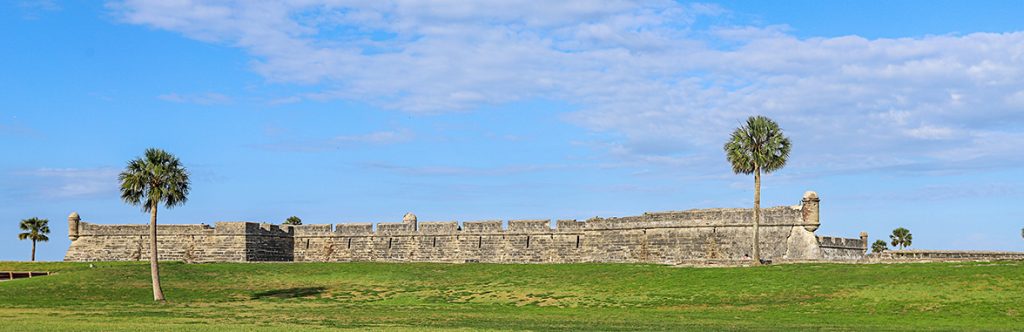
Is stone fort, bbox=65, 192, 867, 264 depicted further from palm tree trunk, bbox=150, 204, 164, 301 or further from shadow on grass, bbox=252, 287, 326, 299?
palm tree trunk, bbox=150, 204, 164, 301

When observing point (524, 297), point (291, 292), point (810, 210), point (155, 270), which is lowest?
point (291, 292)

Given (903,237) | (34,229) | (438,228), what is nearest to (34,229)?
(34,229)

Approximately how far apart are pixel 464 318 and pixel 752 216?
24.4 metres

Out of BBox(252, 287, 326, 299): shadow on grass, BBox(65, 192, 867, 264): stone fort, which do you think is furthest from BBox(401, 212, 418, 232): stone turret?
BBox(252, 287, 326, 299): shadow on grass

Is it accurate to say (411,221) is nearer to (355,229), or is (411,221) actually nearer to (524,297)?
(355,229)

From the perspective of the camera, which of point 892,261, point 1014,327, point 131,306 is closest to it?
point 1014,327

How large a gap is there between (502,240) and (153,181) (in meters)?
23.1

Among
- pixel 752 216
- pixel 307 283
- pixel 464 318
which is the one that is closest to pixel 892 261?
pixel 752 216

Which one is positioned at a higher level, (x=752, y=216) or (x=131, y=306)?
(x=752, y=216)

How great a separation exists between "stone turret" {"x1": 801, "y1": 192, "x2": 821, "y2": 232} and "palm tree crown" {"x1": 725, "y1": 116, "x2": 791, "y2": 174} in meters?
2.32

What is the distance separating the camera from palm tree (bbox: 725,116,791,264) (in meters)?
53.1

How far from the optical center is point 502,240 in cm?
6500

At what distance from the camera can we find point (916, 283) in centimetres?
4172

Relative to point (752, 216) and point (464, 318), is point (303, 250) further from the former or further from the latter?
point (464, 318)
